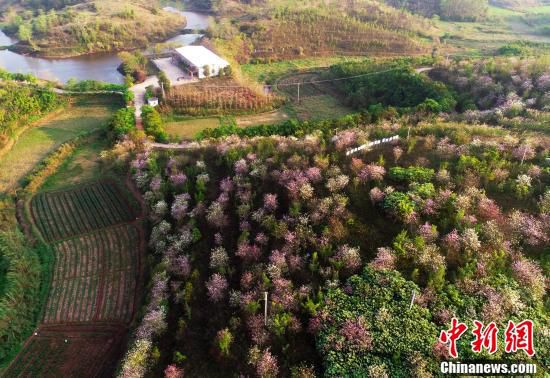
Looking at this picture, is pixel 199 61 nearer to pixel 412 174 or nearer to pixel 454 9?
pixel 412 174

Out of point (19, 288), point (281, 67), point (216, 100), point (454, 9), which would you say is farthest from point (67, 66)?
point (454, 9)

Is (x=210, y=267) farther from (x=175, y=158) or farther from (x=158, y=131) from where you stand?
(x=158, y=131)

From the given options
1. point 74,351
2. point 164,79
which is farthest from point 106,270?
point 164,79

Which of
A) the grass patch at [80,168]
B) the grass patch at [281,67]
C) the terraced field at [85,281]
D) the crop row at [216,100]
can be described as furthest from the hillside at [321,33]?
the terraced field at [85,281]

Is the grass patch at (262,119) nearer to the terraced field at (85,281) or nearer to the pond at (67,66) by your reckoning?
the terraced field at (85,281)

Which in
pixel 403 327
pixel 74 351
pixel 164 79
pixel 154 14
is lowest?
pixel 74 351

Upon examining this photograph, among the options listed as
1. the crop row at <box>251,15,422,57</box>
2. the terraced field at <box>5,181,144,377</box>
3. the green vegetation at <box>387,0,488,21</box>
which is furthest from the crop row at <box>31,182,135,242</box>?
the green vegetation at <box>387,0,488,21</box>

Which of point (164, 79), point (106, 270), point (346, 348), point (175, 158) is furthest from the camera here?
point (164, 79)
